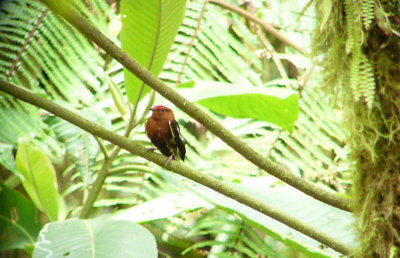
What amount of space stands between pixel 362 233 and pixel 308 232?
125mm

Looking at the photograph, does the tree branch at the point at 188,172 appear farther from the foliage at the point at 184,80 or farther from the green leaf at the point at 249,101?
the foliage at the point at 184,80

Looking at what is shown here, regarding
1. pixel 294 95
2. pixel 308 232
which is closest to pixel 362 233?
pixel 308 232

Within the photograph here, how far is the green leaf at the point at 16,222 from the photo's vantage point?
5.59ft

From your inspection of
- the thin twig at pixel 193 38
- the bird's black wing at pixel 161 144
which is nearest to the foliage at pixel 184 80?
the thin twig at pixel 193 38

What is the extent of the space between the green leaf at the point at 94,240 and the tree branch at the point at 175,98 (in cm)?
43

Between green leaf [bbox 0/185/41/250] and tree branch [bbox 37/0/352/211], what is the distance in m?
1.23

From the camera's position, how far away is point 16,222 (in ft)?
5.61

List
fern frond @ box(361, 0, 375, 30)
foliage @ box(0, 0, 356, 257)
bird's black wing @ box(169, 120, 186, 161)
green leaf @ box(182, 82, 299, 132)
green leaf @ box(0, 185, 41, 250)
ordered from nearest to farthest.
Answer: fern frond @ box(361, 0, 375, 30)
green leaf @ box(182, 82, 299, 132)
bird's black wing @ box(169, 120, 186, 161)
green leaf @ box(0, 185, 41, 250)
foliage @ box(0, 0, 356, 257)

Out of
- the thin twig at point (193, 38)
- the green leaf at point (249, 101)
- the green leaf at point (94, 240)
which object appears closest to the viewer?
the green leaf at point (94, 240)

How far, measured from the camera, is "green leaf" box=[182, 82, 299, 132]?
1171mm

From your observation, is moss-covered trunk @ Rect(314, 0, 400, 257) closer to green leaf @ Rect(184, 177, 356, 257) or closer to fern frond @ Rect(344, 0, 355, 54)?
fern frond @ Rect(344, 0, 355, 54)

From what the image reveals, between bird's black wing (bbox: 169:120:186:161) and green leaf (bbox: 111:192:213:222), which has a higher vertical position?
bird's black wing (bbox: 169:120:186:161)

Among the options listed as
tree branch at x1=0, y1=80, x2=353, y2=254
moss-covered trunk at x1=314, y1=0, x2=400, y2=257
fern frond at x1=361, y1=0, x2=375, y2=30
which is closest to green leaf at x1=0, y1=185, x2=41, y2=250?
tree branch at x1=0, y1=80, x2=353, y2=254

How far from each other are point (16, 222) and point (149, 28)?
3.60 ft
